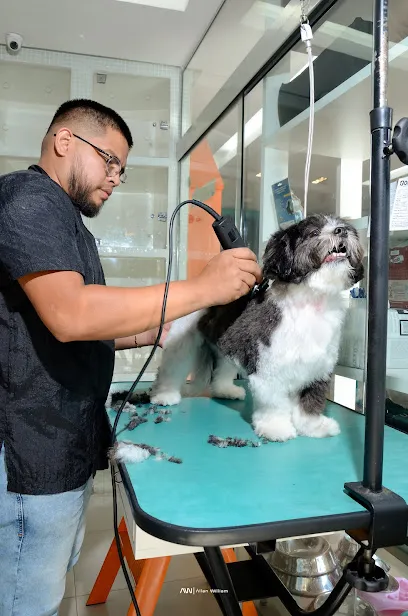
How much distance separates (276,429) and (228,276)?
323 mm

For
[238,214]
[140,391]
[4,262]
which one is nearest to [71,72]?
[238,214]

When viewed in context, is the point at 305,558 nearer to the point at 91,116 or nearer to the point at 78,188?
the point at 78,188

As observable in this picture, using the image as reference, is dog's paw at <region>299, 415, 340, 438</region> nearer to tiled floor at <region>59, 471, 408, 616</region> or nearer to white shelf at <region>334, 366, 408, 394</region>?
white shelf at <region>334, 366, 408, 394</region>

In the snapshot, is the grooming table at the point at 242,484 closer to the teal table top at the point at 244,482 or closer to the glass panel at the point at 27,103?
the teal table top at the point at 244,482

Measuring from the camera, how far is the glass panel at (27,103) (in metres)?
2.55

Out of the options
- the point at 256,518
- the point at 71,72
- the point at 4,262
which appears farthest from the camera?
the point at 71,72

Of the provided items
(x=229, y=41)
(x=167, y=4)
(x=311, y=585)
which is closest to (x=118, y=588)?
(x=311, y=585)

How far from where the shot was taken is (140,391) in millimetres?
1324

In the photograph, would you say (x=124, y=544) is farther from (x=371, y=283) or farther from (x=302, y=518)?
(x=371, y=283)

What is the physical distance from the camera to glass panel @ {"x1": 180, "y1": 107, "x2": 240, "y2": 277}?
78.1 inches

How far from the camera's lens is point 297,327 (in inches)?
37.0

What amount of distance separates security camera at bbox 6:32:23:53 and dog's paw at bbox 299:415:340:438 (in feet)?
7.74

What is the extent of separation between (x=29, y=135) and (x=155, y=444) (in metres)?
2.38

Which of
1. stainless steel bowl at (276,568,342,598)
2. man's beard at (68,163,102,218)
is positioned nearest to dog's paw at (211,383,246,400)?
stainless steel bowl at (276,568,342,598)
